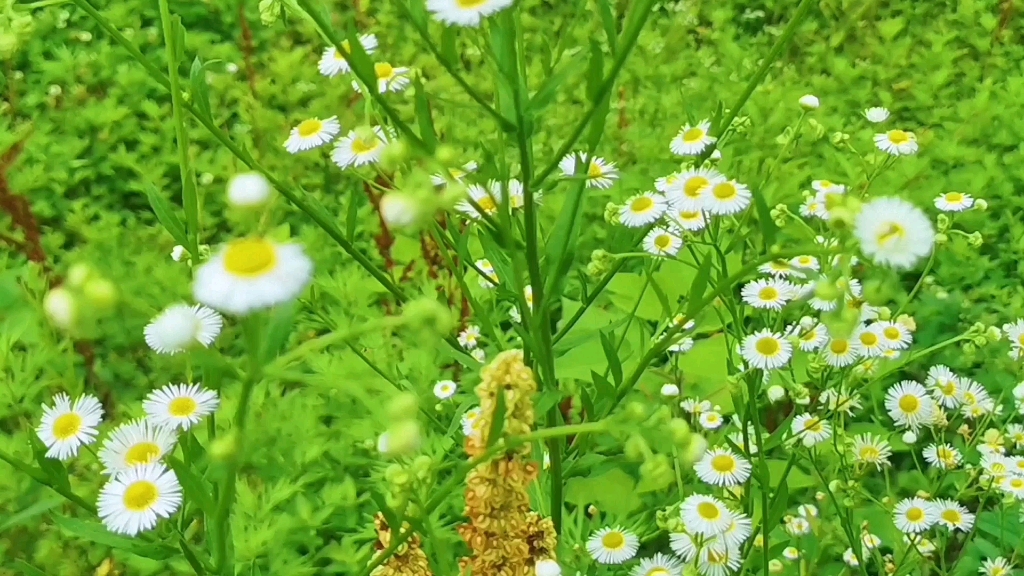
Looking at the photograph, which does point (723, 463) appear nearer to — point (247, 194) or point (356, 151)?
point (356, 151)

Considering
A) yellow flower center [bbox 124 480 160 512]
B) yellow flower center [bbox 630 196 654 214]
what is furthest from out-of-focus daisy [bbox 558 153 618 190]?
yellow flower center [bbox 124 480 160 512]

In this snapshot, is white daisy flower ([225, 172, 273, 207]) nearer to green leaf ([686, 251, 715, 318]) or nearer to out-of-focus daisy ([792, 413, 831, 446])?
green leaf ([686, 251, 715, 318])

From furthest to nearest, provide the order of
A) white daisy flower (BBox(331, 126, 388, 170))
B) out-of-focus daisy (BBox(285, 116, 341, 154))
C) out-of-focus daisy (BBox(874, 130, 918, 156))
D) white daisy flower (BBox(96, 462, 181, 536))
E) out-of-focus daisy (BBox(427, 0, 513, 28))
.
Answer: out-of-focus daisy (BBox(874, 130, 918, 156)), out-of-focus daisy (BBox(285, 116, 341, 154)), white daisy flower (BBox(331, 126, 388, 170)), white daisy flower (BBox(96, 462, 181, 536)), out-of-focus daisy (BBox(427, 0, 513, 28))

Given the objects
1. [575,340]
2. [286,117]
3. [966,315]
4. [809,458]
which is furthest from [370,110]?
[286,117]

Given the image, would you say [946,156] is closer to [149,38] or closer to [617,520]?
[617,520]

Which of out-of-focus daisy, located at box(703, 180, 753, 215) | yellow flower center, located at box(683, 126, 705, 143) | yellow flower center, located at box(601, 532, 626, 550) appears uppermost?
yellow flower center, located at box(683, 126, 705, 143)

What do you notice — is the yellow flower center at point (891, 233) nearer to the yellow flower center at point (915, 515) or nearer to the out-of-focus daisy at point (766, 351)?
the out-of-focus daisy at point (766, 351)
